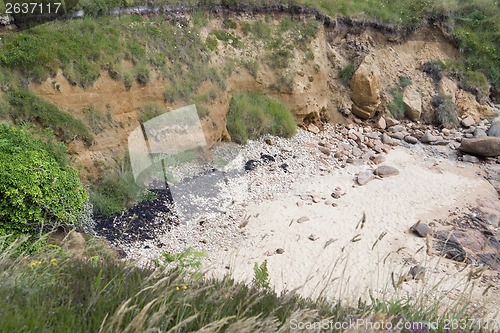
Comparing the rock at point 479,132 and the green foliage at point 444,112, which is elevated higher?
the green foliage at point 444,112

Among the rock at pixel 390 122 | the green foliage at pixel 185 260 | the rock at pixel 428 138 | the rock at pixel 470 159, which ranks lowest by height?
the rock at pixel 470 159

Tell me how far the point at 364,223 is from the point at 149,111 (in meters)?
7.56

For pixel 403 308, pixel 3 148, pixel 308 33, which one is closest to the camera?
pixel 403 308

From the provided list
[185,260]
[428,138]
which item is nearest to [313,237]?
[185,260]

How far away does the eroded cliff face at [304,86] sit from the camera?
14180 mm

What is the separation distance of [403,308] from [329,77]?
1916 centimetres

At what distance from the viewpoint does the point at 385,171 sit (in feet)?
61.0

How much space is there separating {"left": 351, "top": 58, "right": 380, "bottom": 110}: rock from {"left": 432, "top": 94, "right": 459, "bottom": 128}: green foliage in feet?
10.5

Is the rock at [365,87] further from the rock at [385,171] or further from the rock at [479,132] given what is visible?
the rock at [385,171]

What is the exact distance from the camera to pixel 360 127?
22.4 metres

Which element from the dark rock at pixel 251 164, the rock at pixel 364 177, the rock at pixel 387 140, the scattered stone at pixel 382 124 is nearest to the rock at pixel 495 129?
the scattered stone at pixel 382 124

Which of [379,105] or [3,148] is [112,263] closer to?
[3,148]

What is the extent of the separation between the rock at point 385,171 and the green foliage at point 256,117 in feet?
11.9

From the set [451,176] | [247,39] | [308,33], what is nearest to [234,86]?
[247,39]
